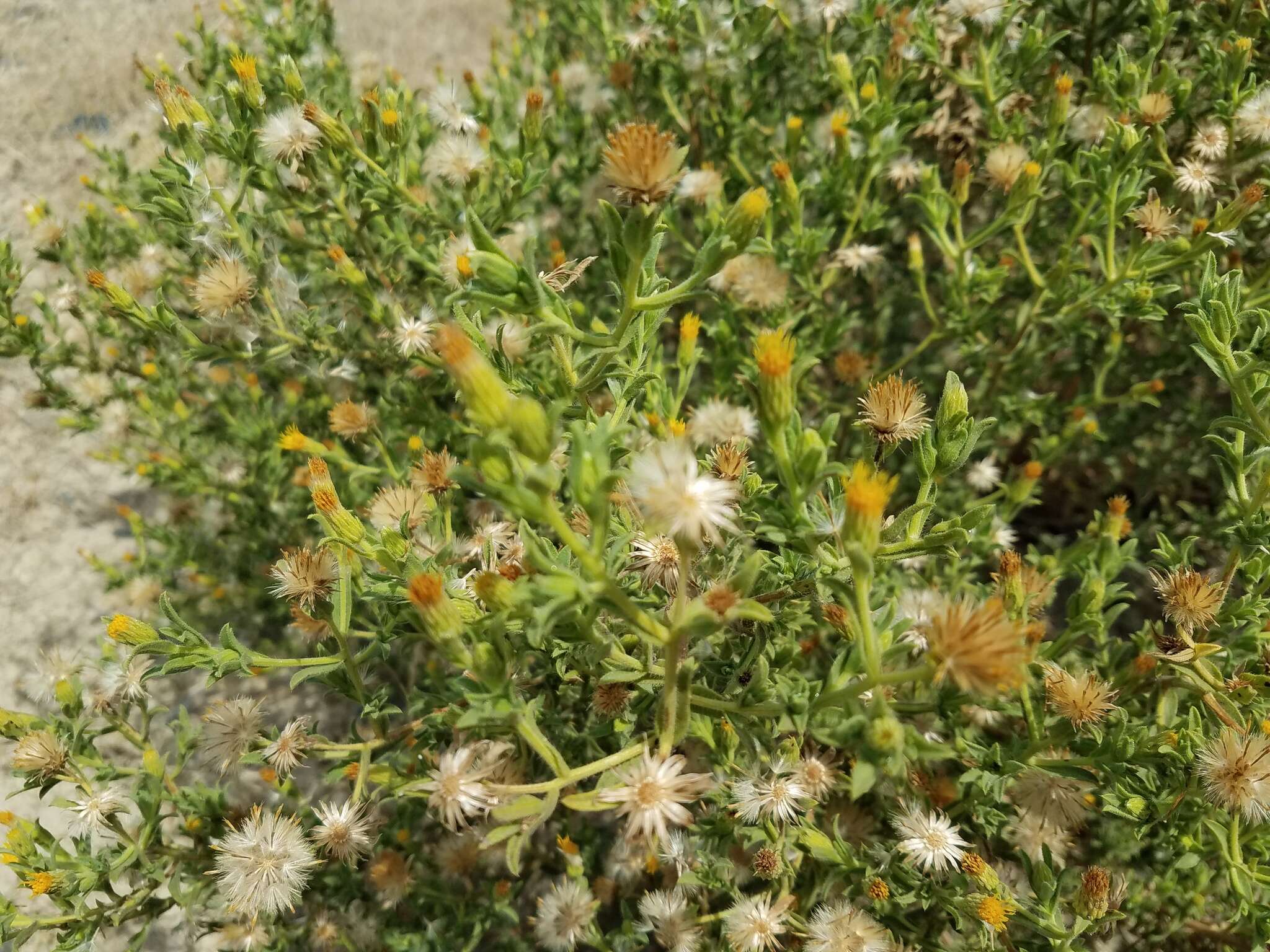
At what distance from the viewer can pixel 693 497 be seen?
118 centimetres

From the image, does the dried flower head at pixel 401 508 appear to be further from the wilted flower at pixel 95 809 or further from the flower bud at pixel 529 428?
the wilted flower at pixel 95 809

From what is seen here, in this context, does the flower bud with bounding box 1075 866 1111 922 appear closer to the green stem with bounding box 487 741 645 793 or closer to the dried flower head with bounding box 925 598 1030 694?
the dried flower head with bounding box 925 598 1030 694

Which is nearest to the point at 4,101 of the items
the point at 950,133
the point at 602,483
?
the point at 950,133

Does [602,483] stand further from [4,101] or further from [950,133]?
[4,101]

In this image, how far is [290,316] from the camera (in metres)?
2.45

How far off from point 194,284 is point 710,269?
5.96ft

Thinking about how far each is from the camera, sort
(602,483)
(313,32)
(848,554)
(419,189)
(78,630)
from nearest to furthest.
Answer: (602,483) < (848,554) < (419,189) < (313,32) < (78,630)

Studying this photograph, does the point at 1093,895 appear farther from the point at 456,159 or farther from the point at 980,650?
the point at 456,159

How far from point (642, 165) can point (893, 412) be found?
2.15ft

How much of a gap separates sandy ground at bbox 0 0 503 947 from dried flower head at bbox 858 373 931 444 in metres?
2.99

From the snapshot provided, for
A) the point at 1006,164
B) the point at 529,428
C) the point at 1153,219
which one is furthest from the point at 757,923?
the point at 1006,164

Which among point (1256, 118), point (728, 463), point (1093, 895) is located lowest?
point (1093, 895)

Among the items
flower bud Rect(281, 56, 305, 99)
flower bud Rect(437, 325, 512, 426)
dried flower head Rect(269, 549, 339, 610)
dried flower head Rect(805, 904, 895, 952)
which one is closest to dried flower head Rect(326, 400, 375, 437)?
dried flower head Rect(269, 549, 339, 610)

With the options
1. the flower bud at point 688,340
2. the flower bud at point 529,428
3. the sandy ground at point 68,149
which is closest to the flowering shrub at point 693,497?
the flower bud at point 529,428
